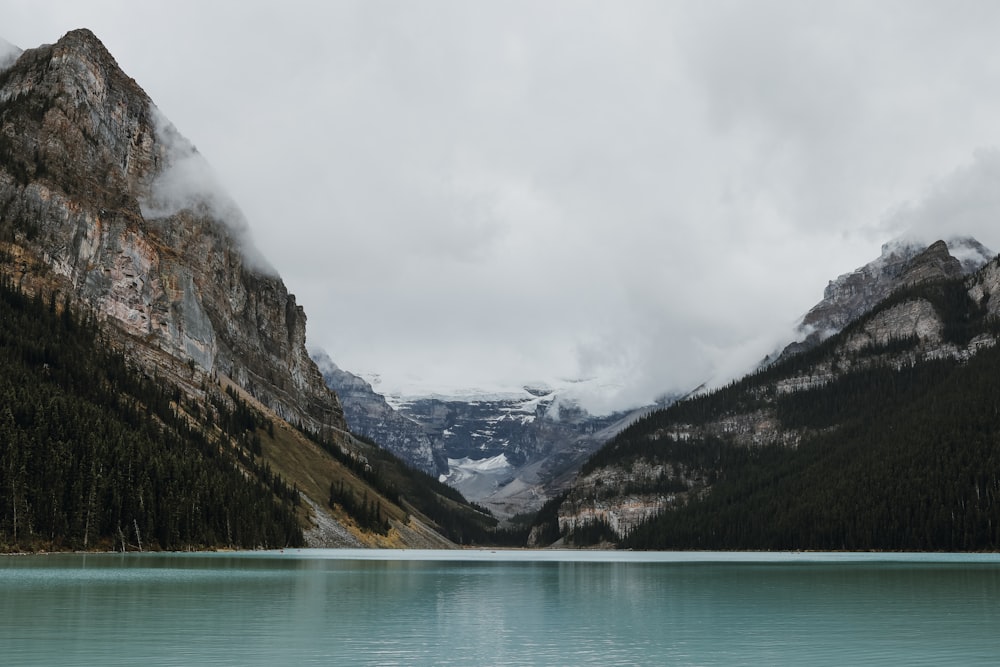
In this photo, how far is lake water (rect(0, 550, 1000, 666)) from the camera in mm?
35656

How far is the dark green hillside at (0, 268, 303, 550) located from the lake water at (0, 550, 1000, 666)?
4041cm

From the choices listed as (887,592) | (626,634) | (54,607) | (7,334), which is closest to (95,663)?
(54,607)

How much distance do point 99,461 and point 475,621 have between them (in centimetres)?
9883

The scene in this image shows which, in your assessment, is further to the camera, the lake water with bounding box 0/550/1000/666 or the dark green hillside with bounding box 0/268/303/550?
the dark green hillside with bounding box 0/268/303/550

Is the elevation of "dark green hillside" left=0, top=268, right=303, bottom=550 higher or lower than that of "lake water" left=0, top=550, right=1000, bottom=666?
higher

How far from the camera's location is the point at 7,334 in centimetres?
15675

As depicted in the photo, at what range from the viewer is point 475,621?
49.0 m

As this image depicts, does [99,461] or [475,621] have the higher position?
[99,461]

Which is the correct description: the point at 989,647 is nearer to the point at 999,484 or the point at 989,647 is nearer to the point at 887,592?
the point at 887,592

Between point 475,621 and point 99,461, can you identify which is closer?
point 475,621

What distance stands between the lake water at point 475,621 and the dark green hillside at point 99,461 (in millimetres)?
40406

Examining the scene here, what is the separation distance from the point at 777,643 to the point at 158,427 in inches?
6033

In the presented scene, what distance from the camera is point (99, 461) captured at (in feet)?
425

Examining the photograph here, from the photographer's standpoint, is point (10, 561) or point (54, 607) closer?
point (54, 607)
